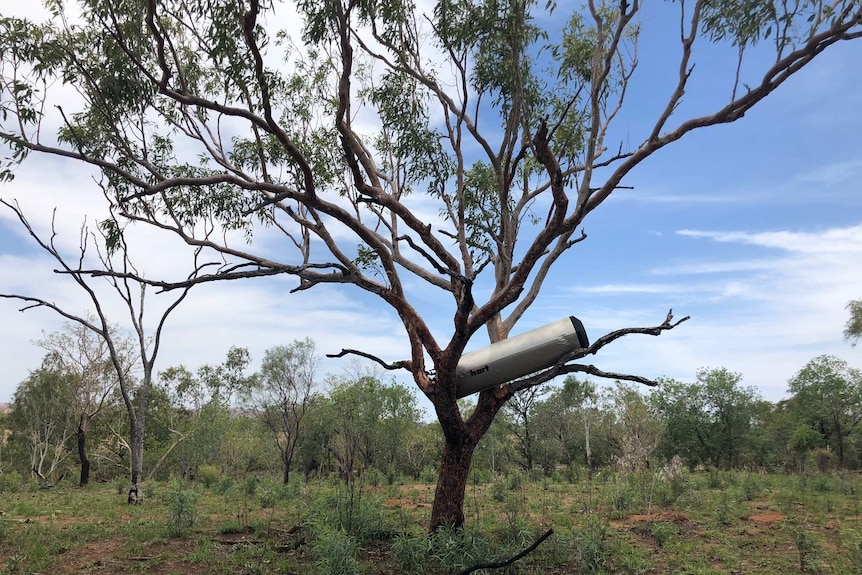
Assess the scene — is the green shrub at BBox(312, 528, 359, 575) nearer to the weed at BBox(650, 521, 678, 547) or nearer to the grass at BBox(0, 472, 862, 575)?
the grass at BBox(0, 472, 862, 575)

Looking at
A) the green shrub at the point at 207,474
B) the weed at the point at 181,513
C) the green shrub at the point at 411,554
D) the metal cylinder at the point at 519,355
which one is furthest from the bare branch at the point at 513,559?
the green shrub at the point at 207,474

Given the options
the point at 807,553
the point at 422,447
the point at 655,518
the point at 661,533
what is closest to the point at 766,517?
the point at 655,518

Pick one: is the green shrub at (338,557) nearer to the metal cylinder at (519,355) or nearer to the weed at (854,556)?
the metal cylinder at (519,355)

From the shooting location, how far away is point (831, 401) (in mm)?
29422

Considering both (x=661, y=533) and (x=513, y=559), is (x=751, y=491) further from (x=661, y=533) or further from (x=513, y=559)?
(x=513, y=559)

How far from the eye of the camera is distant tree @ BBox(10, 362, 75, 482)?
26766 millimetres

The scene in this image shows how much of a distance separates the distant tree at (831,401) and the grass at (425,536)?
2218 centimetres

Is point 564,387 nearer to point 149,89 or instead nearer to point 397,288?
point 397,288

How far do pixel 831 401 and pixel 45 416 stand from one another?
43570mm

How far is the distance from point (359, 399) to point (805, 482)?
54.6 feet

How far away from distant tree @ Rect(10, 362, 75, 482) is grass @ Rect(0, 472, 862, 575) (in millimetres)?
18839

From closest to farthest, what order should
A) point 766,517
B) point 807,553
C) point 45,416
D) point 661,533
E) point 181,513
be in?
point 807,553
point 661,533
point 181,513
point 766,517
point 45,416

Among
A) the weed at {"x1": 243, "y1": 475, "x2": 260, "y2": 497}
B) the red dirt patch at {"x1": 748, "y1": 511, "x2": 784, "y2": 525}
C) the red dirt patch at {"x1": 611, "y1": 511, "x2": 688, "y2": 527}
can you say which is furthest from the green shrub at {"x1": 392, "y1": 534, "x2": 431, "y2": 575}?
the weed at {"x1": 243, "y1": 475, "x2": 260, "y2": 497}

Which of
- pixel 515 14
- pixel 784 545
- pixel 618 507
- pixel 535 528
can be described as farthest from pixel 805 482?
pixel 515 14
